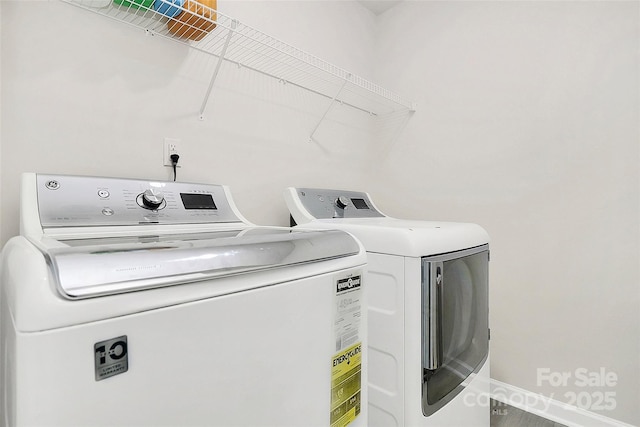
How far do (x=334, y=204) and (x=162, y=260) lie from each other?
123 centimetres

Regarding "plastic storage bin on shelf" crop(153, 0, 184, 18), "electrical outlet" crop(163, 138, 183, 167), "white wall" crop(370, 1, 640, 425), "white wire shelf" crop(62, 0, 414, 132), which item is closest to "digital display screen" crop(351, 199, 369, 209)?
"white wall" crop(370, 1, 640, 425)

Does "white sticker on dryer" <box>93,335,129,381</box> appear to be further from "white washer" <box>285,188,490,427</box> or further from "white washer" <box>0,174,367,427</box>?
"white washer" <box>285,188,490,427</box>

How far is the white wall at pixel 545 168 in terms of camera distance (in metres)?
1.52

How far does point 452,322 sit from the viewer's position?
46.9 inches

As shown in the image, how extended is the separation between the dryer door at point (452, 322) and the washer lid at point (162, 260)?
503mm

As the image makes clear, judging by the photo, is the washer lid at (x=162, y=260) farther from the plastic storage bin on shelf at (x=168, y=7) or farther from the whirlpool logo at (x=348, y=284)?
the plastic storage bin on shelf at (x=168, y=7)

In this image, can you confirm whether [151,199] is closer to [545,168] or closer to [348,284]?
[348,284]

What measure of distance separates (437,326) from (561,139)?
126 cm

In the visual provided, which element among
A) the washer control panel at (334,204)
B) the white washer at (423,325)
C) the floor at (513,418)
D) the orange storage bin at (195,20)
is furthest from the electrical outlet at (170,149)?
the floor at (513,418)

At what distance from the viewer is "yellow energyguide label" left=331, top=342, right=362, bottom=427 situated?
2.74 ft

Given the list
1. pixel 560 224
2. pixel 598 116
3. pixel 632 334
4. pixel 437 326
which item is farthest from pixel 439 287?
pixel 598 116

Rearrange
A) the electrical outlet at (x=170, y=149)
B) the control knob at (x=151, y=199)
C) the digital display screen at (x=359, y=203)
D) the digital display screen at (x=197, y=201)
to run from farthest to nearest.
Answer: the digital display screen at (x=359, y=203) → the electrical outlet at (x=170, y=149) → the digital display screen at (x=197, y=201) → the control knob at (x=151, y=199)

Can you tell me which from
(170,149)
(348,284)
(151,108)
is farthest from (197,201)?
(348,284)

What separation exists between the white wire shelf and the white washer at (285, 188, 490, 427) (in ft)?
3.02
